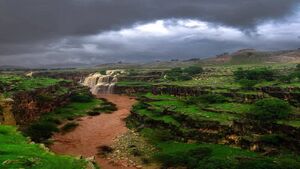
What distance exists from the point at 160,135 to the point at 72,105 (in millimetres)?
46614

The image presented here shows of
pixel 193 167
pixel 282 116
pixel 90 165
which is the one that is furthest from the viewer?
pixel 282 116

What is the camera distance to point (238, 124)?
61.7 meters

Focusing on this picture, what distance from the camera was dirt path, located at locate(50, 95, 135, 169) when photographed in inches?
2518

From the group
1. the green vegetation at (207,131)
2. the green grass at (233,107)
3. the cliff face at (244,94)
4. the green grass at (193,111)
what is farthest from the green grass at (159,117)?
the cliff face at (244,94)

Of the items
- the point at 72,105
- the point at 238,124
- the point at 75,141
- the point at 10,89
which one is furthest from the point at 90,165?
the point at 72,105

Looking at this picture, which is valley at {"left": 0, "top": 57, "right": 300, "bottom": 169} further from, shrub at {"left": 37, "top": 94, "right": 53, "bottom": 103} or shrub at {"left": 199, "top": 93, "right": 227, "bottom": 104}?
shrub at {"left": 37, "top": 94, "right": 53, "bottom": 103}

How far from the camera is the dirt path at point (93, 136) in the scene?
210 ft

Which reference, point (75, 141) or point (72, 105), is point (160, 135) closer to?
point (75, 141)

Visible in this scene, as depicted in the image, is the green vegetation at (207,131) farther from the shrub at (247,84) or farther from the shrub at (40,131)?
the shrub at (40,131)

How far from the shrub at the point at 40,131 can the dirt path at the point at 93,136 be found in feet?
5.06

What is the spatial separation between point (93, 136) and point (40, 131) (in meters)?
9.98

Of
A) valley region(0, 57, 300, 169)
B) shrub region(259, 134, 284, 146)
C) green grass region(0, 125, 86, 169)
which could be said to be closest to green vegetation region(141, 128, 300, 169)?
valley region(0, 57, 300, 169)

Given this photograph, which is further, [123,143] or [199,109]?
[199,109]

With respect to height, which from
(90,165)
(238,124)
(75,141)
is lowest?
(75,141)
